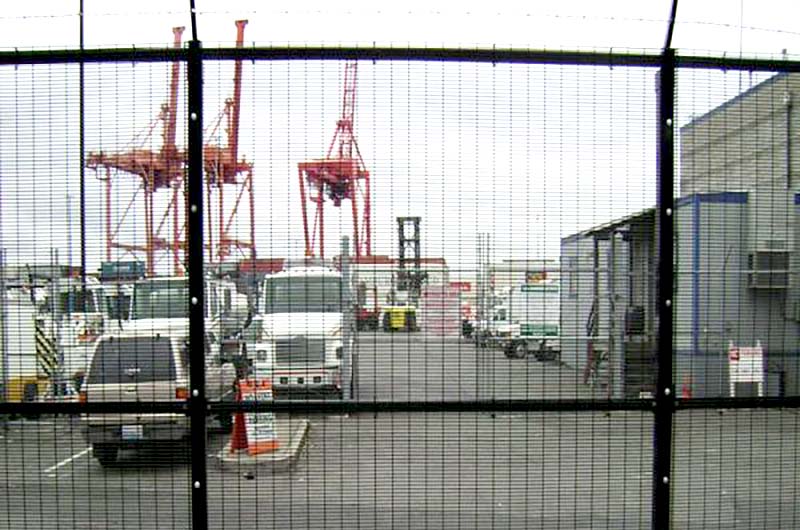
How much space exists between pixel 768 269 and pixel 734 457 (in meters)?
1.25

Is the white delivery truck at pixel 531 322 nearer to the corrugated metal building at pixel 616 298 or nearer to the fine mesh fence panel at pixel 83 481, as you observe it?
the corrugated metal building at pixel 616 298

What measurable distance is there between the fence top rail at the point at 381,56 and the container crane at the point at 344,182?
0.19 metres

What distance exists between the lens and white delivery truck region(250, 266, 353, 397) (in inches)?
161

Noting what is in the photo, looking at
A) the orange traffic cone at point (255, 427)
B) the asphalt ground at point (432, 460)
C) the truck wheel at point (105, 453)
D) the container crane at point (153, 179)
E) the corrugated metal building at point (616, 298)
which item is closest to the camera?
the container crane at point (153, 179)

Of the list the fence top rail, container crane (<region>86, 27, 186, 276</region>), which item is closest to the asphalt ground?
container crane (<region>86, 27, 186, 276</region>)

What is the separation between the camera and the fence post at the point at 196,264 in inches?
151

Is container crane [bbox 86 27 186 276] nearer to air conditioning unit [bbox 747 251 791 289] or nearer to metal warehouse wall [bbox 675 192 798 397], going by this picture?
metal warehouse wall [bbox 675 192 798 397]

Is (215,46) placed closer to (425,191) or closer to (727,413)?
(425,191)

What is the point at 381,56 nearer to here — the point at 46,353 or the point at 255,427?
the point at 255,427

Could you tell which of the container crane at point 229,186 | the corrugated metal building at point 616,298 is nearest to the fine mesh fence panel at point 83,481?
the container crane at point 229,186

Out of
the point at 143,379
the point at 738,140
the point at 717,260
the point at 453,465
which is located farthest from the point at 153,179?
the point at 717,260

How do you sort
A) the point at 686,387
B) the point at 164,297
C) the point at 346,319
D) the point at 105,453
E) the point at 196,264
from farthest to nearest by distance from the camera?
the point at 686,387 → the point at 105,453 → the point at 164,297 → the point at 346,319 → the point at 196,264

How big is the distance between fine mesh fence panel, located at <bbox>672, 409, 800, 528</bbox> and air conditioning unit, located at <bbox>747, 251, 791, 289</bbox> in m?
0.83

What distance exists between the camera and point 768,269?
4531 mm
